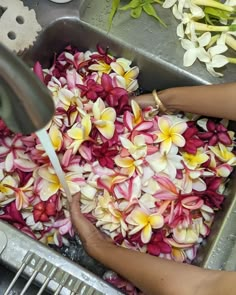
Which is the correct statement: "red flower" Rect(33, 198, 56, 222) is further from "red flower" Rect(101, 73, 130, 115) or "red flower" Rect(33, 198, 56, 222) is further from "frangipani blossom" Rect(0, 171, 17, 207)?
"red flower" Rect(101, 73, 130, 115)

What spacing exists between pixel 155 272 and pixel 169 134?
1.01 ft

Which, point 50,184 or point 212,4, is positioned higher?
point 212,4

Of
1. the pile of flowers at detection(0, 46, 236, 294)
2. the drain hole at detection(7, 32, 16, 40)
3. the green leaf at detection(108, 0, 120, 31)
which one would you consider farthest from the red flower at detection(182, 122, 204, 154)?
the drain hole at detection(7, 32, 16, 40)

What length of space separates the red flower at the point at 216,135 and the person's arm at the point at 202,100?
0.13 feet

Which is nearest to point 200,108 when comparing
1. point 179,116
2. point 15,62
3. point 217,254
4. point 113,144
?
point 179,116

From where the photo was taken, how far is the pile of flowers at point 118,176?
1.32m

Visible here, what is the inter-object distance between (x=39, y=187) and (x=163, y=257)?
0.30m

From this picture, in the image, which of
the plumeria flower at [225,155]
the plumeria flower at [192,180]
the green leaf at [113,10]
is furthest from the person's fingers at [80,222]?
the green leaf at [113,10]

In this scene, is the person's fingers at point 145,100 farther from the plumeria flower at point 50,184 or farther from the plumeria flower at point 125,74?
the plumeria flower at point 50,184

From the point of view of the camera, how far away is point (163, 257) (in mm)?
1342

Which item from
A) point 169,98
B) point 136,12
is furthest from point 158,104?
point 136,12

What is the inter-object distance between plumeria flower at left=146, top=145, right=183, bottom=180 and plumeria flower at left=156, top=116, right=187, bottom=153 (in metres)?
0.01

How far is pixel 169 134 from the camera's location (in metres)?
1.35

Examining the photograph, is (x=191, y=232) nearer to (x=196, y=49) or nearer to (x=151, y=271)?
(x=151, y=271)
